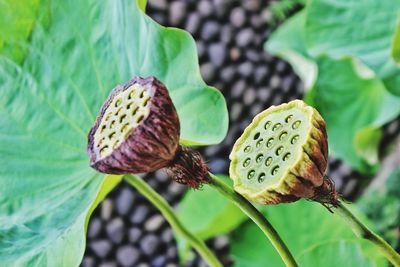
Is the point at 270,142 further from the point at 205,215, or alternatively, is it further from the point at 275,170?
the point at 205,215

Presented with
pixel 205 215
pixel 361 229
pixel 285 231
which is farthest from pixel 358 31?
pixel 361 229

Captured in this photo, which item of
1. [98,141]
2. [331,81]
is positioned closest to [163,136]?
[98,141]

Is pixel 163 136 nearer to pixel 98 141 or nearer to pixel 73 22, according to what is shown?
pixel 98 141

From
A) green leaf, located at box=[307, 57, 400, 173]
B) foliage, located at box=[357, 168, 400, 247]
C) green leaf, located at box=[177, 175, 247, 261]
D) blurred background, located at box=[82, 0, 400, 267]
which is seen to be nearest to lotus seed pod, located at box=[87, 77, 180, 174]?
green leaf, located at box=[177, 175, 247, 261]

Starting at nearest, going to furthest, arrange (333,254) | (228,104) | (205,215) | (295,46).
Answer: (333,254), (205,215), (295,46), (228,104)

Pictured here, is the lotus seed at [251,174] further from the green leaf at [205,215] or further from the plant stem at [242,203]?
the green leaf at [205,215]

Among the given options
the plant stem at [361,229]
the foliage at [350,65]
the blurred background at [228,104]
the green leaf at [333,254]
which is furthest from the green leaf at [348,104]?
the plant stem at [361,229]
